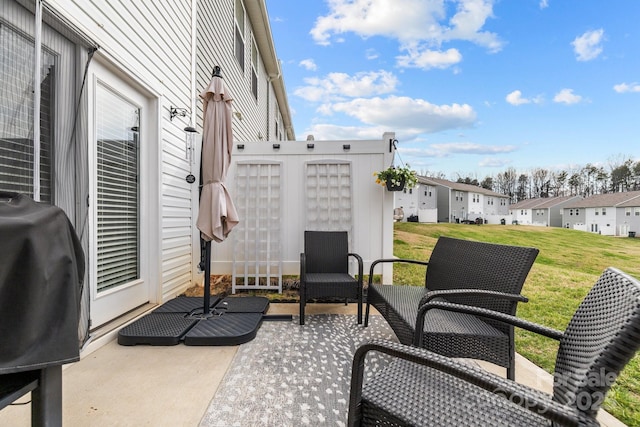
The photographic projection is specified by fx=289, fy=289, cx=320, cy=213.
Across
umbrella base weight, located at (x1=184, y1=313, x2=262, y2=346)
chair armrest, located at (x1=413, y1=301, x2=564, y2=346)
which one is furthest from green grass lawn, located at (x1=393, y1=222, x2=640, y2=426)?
umbrella base weight, located at (x1=184, y1=313, x2=262, y2=346)

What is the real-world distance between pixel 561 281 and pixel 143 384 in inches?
239

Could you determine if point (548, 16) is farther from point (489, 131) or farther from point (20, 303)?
point (20, 303)

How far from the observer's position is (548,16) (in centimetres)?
600

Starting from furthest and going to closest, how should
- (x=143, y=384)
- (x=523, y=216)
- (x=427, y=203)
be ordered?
(x=523, y=216), (x=427, y=203), (x=143, y=384)

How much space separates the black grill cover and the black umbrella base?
5.42 ft

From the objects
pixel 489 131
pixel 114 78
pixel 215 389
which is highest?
pixel 489 131

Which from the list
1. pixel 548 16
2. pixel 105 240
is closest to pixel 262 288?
pixel 105 240

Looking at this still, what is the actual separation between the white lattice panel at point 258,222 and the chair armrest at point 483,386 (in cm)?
316

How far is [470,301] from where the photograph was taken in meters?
2.11

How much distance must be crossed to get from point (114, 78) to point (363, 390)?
3.46 m

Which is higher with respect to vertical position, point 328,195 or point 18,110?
point 18,110

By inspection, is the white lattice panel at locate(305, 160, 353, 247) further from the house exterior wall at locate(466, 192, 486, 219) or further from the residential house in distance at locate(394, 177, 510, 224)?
the house exterior wall at locate(466, 192, 486, 219)

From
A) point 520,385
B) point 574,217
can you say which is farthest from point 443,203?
point 520,385

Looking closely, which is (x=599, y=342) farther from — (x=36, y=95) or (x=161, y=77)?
(x=161, y=77)
